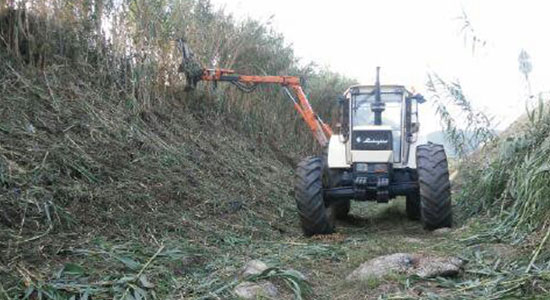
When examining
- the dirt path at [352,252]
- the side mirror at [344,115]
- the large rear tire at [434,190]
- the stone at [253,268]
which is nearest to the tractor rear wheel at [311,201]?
the dirt path at [352,252]

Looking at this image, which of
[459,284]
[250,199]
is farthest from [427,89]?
[459,284]

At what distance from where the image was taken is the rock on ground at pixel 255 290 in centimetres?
364

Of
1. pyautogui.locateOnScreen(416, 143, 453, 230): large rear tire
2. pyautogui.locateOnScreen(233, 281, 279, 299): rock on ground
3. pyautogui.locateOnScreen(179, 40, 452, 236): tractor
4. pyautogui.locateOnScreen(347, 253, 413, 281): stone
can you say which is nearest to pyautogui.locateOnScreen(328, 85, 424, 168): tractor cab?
pyautogui.locateOnScreen(179, 40, 452, 236): tractor

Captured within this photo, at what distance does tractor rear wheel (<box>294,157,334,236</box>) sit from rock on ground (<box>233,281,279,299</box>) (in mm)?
2379

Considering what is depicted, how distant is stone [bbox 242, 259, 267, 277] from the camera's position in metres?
4.03

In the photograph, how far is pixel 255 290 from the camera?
12.1 feet

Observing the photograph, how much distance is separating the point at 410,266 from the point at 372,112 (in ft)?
10.8

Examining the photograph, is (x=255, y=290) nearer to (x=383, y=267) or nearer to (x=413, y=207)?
(x=383, y=267)

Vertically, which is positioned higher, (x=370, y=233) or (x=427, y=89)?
(x=427, y=89)

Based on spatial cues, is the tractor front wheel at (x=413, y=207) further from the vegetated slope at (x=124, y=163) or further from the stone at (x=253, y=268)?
the stone at (x=253, y=268)

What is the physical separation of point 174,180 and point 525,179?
367 centimetres

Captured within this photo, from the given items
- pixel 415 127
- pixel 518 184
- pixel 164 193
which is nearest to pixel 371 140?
pixel 415 127

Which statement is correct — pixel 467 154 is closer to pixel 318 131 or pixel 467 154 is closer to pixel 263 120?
pixel 318 131

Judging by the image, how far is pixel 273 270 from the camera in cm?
402
